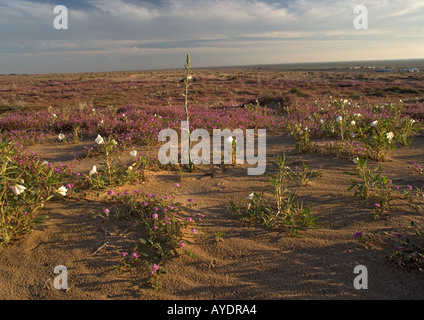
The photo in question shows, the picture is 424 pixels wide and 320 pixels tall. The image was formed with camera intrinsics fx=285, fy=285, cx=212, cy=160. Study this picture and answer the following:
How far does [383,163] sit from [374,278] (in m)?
3.26

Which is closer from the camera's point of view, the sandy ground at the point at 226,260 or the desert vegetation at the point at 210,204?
the sandy ground at the point at 226,260

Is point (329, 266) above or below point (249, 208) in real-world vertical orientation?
below

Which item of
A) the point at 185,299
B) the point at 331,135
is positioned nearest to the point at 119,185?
the point at 185,299

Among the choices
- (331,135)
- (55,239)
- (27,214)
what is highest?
(331,135)

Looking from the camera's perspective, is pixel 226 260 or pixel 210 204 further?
pixel 210 204

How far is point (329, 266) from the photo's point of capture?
2512mm

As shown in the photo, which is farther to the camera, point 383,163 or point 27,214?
point 383,163

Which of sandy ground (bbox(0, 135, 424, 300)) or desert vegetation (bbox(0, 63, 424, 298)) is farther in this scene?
desert vegetation (bbox(0, 63, 424, 298))

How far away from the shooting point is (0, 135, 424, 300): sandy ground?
7.47 ft

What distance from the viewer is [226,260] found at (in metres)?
2.66

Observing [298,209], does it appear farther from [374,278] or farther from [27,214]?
[27,214]

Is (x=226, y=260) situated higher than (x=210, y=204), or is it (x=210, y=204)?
(x=210, y=204)

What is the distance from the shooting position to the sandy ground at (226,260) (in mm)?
2275
